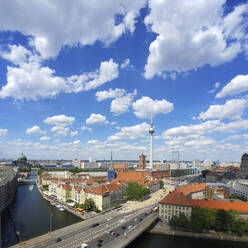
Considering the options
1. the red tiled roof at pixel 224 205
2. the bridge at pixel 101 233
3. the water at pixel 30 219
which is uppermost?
the red tiled roof at pixel 224 205

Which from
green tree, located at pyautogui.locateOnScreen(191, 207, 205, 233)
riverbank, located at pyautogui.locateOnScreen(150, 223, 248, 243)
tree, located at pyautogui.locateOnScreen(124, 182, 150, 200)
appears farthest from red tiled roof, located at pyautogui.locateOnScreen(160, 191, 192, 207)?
tree, located at pyautogui.locateOnScreen(124, 182, 150, 200)

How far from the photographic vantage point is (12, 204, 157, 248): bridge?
4309 cm

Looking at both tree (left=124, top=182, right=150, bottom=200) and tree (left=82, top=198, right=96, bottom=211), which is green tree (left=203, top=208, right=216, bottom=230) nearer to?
tree (left=124, top=182, right=150, bottom=200)

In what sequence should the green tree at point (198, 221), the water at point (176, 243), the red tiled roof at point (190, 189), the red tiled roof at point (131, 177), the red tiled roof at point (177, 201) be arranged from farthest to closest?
the red tiled roof at point (131, 177) → the red tiled roof at point (190, 189) → the red tiled roof at point (177, 201) → the green tree at point (198, 221) → the water at point (176, 243)

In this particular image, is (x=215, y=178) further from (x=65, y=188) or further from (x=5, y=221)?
(x=5, y=221)

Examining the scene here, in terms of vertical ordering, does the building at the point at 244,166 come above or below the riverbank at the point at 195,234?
above

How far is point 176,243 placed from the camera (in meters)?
51.1

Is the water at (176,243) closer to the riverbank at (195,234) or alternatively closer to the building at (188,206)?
the riverbank at (195,234)

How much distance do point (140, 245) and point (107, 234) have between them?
29.5 feet

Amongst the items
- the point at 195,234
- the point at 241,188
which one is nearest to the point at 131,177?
the point at 241,188

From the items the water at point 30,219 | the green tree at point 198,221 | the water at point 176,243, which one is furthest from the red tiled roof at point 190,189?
the water at point 30,219

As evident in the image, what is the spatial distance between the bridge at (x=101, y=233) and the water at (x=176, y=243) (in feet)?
8.56

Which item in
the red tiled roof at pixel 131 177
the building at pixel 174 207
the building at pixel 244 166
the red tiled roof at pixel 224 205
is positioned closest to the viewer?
the red tiled roof at pixel 224 205

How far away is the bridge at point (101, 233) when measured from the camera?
141ft
